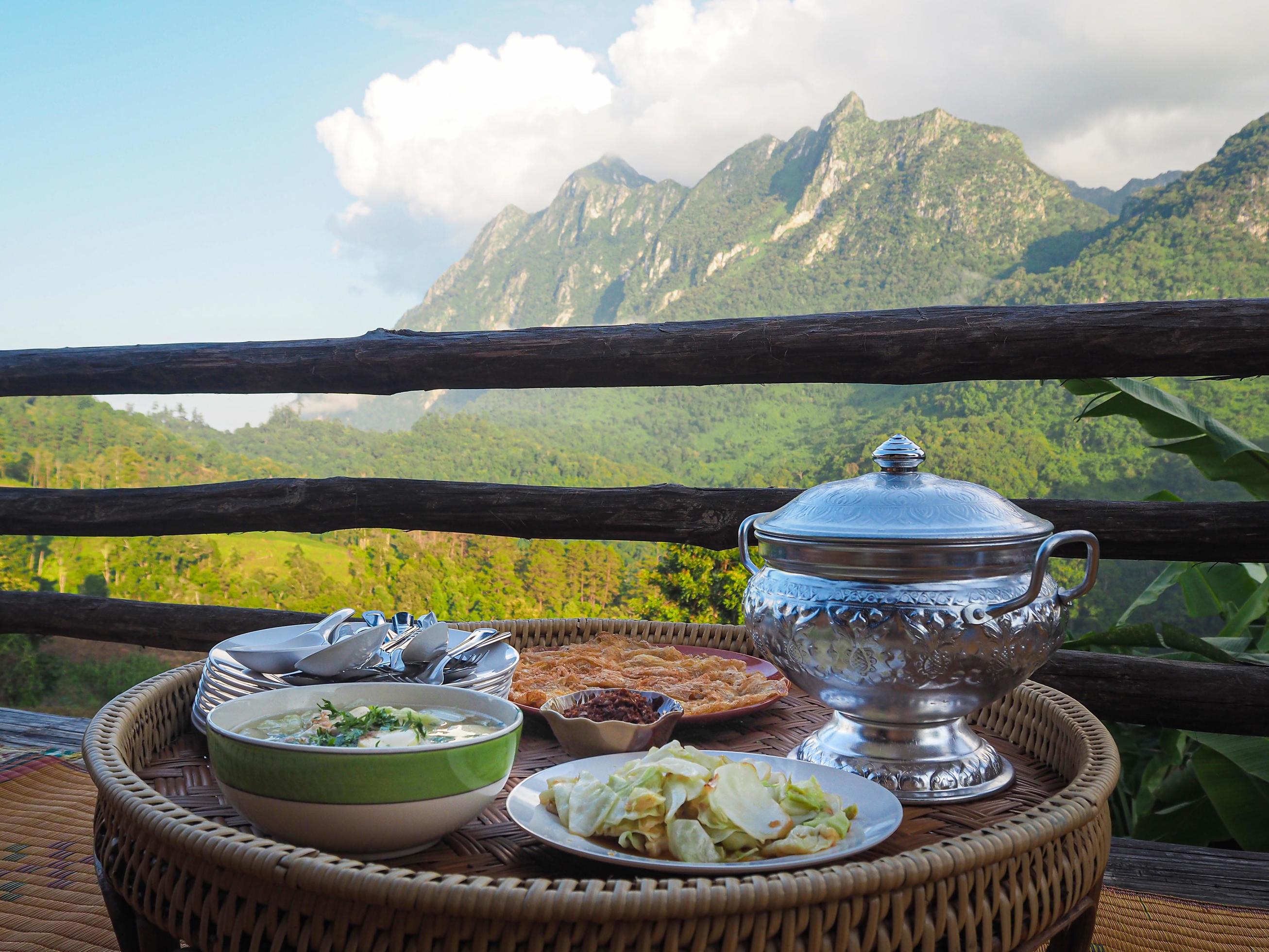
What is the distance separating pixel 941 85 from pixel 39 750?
238 ft

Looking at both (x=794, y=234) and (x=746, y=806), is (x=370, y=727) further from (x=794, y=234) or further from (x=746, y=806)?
(x=794, y=234)

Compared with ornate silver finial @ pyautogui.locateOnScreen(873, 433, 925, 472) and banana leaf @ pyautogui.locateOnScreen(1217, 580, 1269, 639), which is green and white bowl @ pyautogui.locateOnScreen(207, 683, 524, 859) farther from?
banana leaf @ pyautogui.locateOnScreen(1217, 580, 1269, 639)

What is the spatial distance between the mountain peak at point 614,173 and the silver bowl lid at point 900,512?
68655 mm

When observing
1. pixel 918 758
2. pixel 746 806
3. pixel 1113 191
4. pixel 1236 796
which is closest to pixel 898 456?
pixel 918 758

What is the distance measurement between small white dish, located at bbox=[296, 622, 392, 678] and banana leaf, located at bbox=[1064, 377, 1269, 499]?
1.89 m

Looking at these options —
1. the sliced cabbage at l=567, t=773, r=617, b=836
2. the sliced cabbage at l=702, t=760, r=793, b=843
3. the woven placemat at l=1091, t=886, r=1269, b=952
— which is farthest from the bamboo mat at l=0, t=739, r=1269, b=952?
the sliced cabbage at l=567, t=773, r=617, b=836

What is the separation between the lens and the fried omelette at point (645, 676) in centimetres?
112

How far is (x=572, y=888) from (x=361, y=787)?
0.19 metres

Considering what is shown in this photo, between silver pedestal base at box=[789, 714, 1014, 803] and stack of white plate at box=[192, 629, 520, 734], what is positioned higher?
stack of white plate at box=[192, 629, 520, 734]

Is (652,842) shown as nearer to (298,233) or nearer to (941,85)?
(941,85)

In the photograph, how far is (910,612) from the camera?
83 centimetres

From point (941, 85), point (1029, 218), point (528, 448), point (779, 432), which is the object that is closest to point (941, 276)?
point (1029, 218)

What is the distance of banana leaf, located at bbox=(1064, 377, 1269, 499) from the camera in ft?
7.43

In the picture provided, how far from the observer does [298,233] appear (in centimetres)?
8581
